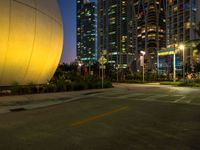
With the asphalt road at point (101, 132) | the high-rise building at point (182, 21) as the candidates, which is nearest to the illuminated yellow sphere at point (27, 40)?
the asphalt road at point (101, 132)

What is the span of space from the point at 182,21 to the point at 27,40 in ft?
461

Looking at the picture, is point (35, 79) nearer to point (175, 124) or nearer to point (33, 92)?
point (33, 92)

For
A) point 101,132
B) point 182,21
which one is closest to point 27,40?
point 101,132

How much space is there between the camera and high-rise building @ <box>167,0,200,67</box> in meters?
134

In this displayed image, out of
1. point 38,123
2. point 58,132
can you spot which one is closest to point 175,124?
point 58,132

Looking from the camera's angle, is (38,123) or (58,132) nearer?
(58,132)

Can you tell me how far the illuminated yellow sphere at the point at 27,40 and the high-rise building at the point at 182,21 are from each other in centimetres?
11613

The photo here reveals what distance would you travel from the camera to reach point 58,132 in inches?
235

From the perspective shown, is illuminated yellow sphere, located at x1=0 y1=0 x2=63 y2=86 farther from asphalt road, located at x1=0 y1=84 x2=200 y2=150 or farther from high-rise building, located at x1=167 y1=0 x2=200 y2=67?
high-rise building, located at x1=167 y1=0 x2=200 y2=67

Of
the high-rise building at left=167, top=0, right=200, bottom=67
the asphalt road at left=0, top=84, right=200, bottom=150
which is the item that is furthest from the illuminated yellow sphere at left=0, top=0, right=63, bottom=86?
the high-rise building at left=167, top=0, right=200, bottom=67

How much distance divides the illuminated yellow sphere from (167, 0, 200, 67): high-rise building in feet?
381

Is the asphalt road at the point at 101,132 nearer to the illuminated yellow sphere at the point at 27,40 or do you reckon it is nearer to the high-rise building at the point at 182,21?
the illuminated yellow sphere at the point at 27,40

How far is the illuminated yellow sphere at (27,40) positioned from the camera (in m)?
14.5

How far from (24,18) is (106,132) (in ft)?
39.7
